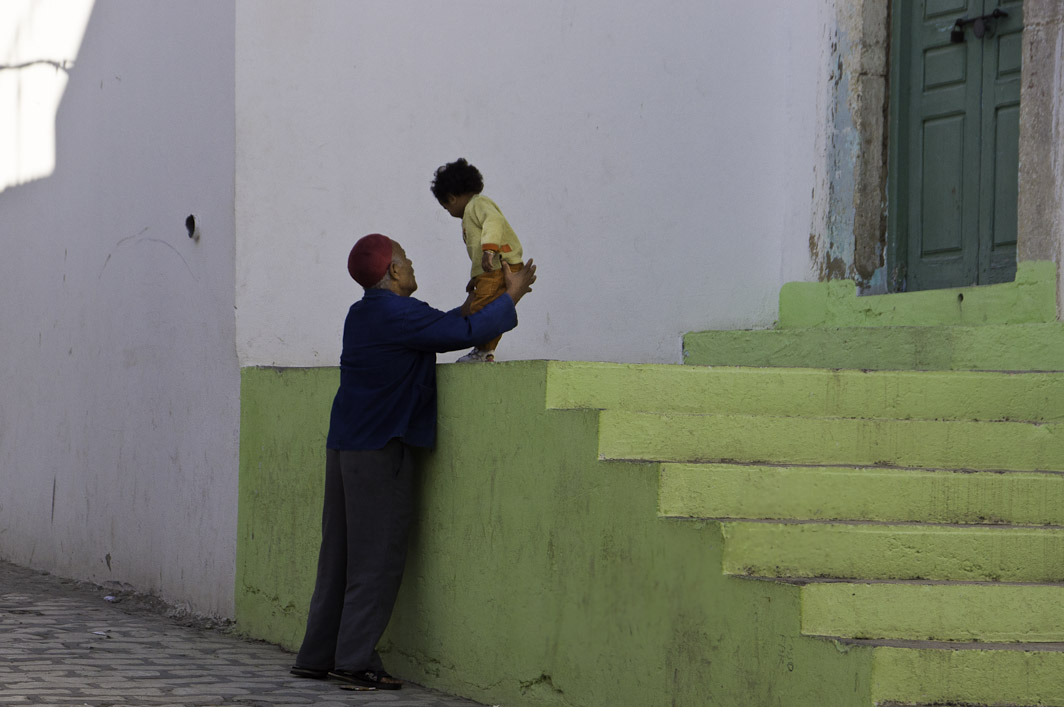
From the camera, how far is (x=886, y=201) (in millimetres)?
7777

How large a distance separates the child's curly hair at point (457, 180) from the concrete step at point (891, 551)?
290 centimetres

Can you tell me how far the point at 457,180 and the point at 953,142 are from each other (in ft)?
8.18

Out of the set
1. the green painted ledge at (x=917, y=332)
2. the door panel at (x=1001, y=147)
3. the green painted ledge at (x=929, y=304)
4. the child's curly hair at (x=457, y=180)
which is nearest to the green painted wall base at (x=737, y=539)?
the green painted ledge at (x=917, y=332)

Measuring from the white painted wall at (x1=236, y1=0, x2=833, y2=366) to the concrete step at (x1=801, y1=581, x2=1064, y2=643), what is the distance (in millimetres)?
3558

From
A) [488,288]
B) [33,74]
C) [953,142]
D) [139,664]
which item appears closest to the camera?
[139,664]

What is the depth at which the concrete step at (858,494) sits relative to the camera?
15.6 feet

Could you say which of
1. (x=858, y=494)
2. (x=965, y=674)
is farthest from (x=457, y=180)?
(x=965, y=674)

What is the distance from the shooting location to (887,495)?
16.3 ft

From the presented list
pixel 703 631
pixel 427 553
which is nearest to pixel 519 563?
pixel 427 553

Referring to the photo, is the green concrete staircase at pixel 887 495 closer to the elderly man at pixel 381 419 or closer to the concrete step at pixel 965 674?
the concrete step at pixel 965 674

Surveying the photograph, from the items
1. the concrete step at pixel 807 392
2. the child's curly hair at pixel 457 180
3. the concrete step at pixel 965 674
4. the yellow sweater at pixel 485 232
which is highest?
the child's curly hair at pixel 457 180

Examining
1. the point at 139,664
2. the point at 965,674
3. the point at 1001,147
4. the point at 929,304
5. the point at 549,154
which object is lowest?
the point at 139,664

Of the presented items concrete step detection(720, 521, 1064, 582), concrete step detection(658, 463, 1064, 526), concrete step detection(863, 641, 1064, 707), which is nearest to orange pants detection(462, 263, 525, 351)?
concrete step detection(658, 463, 1064, 526)

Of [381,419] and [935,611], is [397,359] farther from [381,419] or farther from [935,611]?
[935,611]
